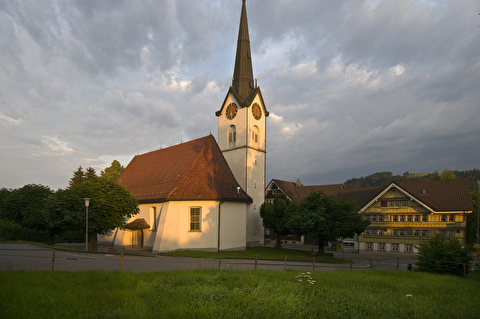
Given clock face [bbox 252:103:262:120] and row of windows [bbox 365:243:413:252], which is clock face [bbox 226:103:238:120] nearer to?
→ clock face [bbox 252:103:262:120]

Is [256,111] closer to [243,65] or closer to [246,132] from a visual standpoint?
[246,132]

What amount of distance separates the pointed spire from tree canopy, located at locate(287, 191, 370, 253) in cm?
1525

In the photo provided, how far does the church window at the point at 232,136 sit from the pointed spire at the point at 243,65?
3.88m

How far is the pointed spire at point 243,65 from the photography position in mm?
37531

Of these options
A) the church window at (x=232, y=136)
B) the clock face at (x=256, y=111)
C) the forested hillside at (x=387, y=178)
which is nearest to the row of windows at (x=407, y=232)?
the clock face at (x=256, y=111)

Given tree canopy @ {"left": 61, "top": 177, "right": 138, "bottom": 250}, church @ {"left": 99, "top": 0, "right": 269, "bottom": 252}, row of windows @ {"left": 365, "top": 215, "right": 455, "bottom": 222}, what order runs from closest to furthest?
tree canopy @ {"left": 61, "top": 177, "right": 138, "bottom": 250} → church @ {"left": 99, "top": 0, "right": 269, "bottom": 252} → row of windows @ {"left": 365, "top": 215, "right": 455, "bottom": 222}

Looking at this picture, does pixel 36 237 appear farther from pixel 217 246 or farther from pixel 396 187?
pixel 396 187

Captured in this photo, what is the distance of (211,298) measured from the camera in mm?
7562

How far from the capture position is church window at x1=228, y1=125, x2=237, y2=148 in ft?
122

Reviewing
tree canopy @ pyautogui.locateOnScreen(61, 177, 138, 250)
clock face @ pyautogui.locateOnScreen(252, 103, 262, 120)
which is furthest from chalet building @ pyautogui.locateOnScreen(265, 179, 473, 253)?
tree canopy @ pyautogui.locateOnScreen(61, 177, 138, 250)

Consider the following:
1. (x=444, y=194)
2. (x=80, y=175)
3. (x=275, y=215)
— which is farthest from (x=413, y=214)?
(x=80, y=175)

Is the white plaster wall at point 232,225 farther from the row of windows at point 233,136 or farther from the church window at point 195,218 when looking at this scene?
the row of windows at point 233,136

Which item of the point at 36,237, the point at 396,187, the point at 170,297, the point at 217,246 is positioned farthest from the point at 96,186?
the point at 396,187

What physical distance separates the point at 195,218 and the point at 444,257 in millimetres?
18134
